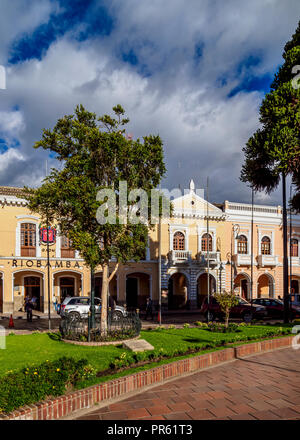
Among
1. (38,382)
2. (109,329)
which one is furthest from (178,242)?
(38,382)

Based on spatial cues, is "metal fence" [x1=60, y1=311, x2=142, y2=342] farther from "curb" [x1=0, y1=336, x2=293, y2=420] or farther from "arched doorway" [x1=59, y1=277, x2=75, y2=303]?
"arched doorway" [x1=59, y1=277, x2=75, y2=303]

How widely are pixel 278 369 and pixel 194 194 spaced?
2352cm

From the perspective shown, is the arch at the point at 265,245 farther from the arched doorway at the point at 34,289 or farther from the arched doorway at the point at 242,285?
the arched doorway at the point at 34,289

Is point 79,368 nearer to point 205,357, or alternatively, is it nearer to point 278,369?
point 205,357

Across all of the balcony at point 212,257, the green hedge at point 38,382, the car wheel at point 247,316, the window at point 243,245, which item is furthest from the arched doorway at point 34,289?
the green hedge at point 38,382

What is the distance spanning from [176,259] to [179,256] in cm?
52

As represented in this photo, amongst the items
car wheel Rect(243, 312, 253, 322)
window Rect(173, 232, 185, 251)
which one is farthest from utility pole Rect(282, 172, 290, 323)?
window Rect(173, 232, 185, 251)

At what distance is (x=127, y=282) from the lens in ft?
107

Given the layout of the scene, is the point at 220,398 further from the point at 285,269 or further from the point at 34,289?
the point at 34,289

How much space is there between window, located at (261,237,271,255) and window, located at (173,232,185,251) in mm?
8241

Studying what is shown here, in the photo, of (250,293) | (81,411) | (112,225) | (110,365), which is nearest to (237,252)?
(250,293)

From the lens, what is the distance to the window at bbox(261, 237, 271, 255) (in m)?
34.9

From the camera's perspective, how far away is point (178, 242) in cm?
3231

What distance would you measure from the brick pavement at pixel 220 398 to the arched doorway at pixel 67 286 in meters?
21.9
